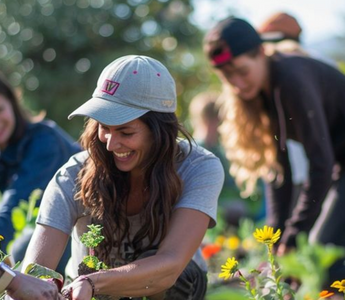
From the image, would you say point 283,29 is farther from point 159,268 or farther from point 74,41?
point 74,41

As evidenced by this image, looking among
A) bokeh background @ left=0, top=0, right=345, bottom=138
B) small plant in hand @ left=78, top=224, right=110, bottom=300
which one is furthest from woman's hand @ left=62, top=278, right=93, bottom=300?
bokeh background @ left=0, top=0, right=345, bottom=138

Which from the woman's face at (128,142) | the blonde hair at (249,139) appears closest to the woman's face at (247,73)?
the blonde hair at (249,139)

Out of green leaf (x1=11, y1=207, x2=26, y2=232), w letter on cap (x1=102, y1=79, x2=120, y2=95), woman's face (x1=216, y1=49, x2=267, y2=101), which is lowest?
green leaf (x1=11, y1=207, x2=26, y2=232)

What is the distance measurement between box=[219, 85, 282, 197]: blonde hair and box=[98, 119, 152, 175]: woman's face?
1.41m

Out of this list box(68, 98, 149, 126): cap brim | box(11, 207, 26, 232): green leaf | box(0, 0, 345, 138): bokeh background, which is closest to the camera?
box(68, 98, 149, 126): cap brim

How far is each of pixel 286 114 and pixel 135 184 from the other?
4.03ft

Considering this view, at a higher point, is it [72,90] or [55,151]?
A: [55,151]

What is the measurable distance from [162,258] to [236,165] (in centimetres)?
191

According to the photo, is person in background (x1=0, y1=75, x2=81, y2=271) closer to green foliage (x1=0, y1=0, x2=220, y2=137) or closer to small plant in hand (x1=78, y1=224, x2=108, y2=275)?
small plant in hand (x1=78, y1=224, x2=108, y2=275)

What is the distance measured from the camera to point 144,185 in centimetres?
297

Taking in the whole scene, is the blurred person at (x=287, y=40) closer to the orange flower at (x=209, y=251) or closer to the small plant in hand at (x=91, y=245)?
the orange flower at (x=209, y=251)

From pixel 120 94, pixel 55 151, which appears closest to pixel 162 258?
pixel 120 94

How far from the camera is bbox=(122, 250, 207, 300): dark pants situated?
10.1ft

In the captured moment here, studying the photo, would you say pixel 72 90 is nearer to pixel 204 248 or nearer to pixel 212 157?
pixel 204 248
